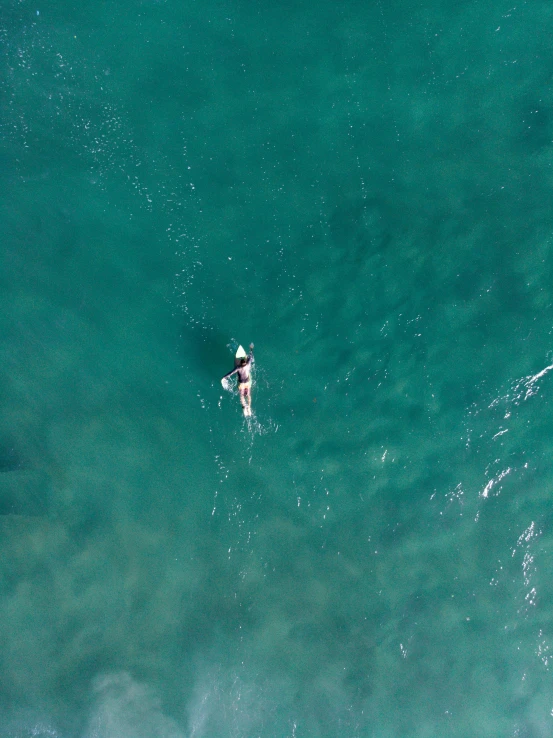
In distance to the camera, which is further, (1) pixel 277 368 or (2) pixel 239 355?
(1) pixel 277 368

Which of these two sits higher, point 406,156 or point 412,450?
point 406,156

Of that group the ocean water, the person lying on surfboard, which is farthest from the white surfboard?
the ocean water

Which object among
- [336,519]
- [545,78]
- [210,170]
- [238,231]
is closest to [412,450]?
[336,519]

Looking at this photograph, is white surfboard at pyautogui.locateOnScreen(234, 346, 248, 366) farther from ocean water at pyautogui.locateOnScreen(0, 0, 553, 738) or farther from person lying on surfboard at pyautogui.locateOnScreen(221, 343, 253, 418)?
ocean water at pyautogui.locateOnScreen(0, 0, 553, 738)

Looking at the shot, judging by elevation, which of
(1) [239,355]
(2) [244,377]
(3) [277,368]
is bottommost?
(2) [244,377]

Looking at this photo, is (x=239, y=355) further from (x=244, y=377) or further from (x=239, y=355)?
(x=244, y=377)

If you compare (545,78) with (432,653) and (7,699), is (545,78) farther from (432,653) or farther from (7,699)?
(7,699)

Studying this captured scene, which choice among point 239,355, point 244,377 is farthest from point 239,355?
point 244,377
